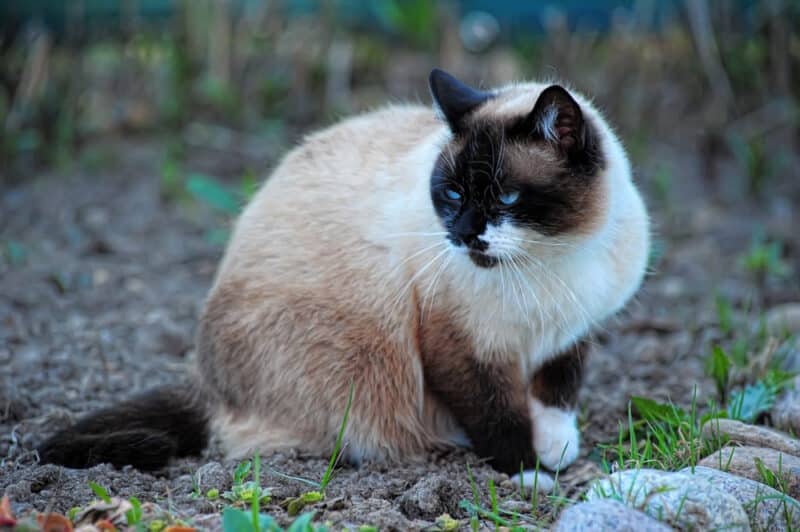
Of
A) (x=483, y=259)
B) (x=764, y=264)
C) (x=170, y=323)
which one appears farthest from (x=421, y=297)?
(x=764, y=264)

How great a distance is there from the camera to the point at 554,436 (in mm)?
3279

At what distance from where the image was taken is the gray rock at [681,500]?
237cm

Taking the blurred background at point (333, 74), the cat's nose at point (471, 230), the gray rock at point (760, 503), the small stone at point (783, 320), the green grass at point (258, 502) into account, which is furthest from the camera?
the blurred background at point (333, 74)

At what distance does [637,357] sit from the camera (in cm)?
424

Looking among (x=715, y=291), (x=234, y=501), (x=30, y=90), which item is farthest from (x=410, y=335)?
(x=30, y=90)

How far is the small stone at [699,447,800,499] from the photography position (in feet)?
8.85

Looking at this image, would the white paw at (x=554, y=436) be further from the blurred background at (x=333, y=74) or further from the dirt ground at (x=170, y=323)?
the blurred background at (x=333, y=74)

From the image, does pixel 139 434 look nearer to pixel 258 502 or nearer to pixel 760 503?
pixel 258 502

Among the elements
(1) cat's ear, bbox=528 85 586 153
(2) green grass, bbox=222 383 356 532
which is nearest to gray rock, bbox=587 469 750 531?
(2) green grass, bbox=222 383 356 532

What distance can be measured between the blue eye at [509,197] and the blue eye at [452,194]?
0.14 meters

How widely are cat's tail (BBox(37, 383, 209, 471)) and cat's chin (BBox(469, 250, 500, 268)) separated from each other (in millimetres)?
1311

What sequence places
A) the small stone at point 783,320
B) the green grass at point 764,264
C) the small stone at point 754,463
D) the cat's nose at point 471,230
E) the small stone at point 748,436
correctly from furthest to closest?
1. the green grass at point 764,264
2. the small stone at point 783,320
3. the small stone at point 748,436
4. the cat's nose at point 471,230
5. the small stone at point 754,463

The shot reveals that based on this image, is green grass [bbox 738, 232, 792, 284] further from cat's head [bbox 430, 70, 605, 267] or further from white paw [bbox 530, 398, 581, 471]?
cat's head [bbox 430, 70, 605, 267]

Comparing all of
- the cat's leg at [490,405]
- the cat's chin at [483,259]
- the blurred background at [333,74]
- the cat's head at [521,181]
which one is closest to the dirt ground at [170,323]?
the cat's leg at [490,405]
